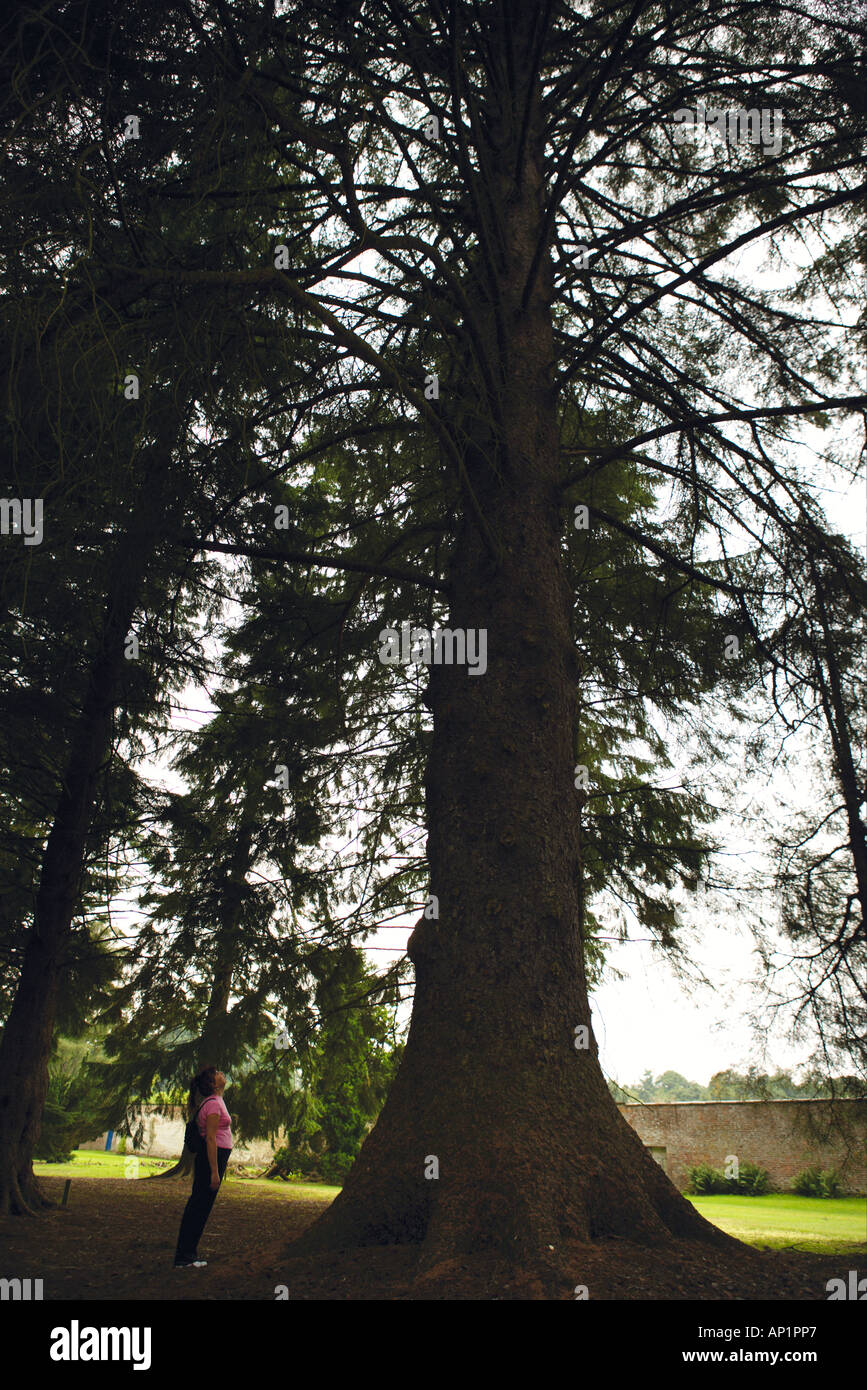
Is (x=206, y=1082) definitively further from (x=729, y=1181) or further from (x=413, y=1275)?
(x=729, y=1181)

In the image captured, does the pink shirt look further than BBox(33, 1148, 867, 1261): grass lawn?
No

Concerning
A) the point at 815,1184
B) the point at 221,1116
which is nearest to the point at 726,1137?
the point at 815,1184

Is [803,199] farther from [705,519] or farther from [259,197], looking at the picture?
[259,197]

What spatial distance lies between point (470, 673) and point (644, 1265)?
2.55 metres

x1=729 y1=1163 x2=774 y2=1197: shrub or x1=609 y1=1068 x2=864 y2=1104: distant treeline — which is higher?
x1=609 y1=1068 x2=864 y2=1104: distant treeline

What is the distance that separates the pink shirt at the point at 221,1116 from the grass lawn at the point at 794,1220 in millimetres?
5069

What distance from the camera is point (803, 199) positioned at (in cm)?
614

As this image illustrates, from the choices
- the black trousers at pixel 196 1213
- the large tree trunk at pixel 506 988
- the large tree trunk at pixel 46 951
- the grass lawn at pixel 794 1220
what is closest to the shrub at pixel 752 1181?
the grass lawn at pixel 794 1220

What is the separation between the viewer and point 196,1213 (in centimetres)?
458

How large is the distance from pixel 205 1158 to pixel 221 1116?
9.4 inches

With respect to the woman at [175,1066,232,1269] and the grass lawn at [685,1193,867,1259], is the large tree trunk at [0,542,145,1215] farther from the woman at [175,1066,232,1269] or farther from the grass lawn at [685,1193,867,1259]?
the grass lawn at [685,1193,867,1259]

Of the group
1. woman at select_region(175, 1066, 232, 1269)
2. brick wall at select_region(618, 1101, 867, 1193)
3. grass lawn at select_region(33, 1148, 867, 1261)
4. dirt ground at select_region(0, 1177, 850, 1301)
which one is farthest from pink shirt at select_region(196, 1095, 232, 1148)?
brick wall at select_region(618, 1101, 867, 1193)

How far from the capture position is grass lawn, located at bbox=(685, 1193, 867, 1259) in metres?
8.83
